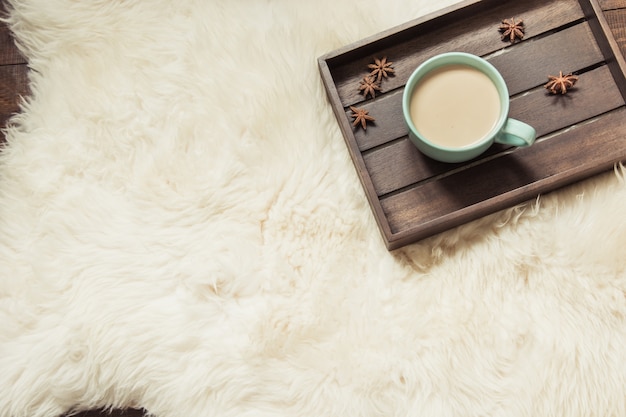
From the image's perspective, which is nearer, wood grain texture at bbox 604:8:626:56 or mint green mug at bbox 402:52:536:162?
mint green mug at bbox 402:52:536:162

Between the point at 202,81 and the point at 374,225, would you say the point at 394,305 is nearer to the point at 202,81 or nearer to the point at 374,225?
the point at 374,225

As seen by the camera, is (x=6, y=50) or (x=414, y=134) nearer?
(x=414, y=134)

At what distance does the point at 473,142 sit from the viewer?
61 centimetres

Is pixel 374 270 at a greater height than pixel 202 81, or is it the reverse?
pixel 202 81

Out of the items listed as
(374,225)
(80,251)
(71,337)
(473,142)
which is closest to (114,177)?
(80,251)

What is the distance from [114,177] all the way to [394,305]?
40cm

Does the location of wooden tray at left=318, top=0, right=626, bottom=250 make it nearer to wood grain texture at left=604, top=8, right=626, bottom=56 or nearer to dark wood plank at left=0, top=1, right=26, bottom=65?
wood grain texture at left=604, top=8, right=626, bottom=56

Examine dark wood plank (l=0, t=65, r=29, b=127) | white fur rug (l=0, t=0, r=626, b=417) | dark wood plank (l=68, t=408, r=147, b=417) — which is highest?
dark wood plank (l=0, t=65, r=29, b=127)

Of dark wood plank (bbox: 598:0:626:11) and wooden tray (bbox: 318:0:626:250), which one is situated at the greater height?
dark wood plank (bbox: 598:0:626:11)

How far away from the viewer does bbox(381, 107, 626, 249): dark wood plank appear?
646mm

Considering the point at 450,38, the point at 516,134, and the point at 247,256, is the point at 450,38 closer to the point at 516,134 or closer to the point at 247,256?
the point at 516,134

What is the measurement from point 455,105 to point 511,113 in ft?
0.29

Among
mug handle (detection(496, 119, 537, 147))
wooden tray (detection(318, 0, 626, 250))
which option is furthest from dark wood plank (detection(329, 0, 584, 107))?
mug handle (detection(496, 119, 537, 147))

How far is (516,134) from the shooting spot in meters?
0.59
